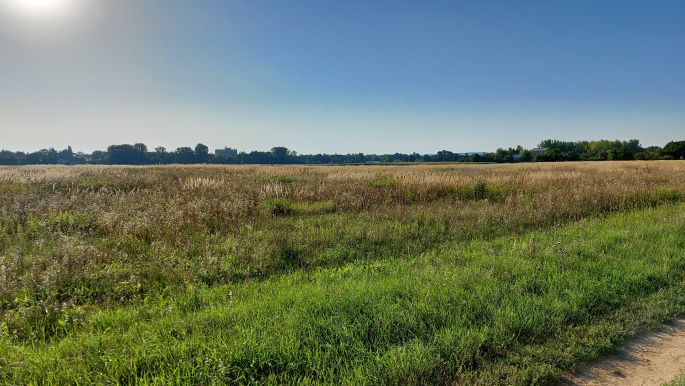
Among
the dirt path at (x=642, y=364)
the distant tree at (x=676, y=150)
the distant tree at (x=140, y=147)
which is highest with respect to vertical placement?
the distant tree at (x=140, y=147)

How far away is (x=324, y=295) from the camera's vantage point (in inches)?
173

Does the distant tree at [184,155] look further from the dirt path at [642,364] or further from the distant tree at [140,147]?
the dirt path at [642,364]

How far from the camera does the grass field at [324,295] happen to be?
121 inches

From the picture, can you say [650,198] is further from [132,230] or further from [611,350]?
[132,230]

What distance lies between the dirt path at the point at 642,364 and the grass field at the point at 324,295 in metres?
0.14

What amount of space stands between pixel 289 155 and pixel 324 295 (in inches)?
4794

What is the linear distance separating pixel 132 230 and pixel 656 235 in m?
11.0

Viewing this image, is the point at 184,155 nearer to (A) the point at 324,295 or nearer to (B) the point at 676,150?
(A) the point at 324,295

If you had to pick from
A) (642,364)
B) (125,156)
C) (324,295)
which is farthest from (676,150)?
(125,156)

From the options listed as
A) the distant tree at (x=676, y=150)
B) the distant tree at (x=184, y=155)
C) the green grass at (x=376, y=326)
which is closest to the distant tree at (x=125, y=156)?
the distant tree at (x=184, y=155)

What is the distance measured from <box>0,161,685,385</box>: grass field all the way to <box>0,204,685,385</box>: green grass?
0.8 inches

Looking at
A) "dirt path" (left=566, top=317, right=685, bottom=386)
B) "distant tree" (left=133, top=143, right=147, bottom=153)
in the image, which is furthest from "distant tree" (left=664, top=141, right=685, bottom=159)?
"distant tree" (left=133, top=143, right=147, bottom=153)

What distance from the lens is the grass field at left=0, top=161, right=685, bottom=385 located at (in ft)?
10.1

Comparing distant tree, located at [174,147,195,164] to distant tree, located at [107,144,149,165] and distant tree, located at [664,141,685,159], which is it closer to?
distant tree, located at [107,144,149,165]
